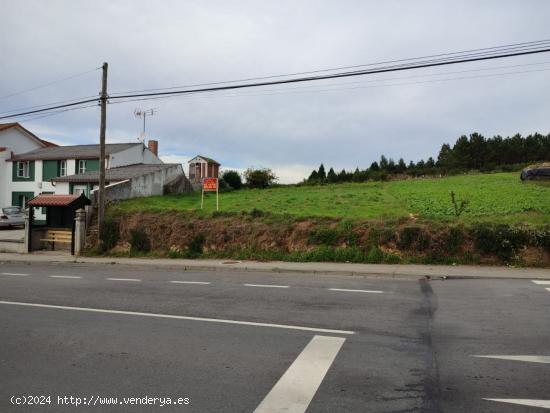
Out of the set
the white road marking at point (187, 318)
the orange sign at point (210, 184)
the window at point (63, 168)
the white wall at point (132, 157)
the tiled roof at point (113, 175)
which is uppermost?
the white wall at point (132, 157)

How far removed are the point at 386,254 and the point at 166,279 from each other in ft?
24.5

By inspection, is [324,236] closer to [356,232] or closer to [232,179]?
[356,232]

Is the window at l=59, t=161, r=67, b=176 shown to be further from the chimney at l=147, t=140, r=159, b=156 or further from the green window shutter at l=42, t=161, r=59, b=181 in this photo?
the chimney at l=147, t=140, r=159, b=156

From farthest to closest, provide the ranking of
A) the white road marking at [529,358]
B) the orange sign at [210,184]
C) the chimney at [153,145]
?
the chimney at [153,145], the orange sign at [210,184], the white road marking at [529,358]

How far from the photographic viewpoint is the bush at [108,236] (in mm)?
21734

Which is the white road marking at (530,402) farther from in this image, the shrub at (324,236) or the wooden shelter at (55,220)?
the wooden shelter at (55,220)

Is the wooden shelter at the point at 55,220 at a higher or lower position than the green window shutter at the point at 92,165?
lower

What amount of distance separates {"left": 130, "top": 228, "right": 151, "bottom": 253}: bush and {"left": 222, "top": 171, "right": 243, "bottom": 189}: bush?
32954 millimetres

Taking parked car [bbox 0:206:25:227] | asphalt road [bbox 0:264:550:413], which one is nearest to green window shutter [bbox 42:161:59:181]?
parked car [bbox 0:206:25:227]

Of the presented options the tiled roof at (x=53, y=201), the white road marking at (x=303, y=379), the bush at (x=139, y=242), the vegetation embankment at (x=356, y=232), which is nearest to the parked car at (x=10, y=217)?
the tiled roof at (x=53, y=201)

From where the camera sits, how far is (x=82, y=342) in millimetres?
6570

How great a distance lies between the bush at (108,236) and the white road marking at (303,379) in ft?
56.7

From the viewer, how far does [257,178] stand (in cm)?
5797

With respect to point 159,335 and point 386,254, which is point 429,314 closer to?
point 159,335
